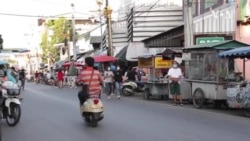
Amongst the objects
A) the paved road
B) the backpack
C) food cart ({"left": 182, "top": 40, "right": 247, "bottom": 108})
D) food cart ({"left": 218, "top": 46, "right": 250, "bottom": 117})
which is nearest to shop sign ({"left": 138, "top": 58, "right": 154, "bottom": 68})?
food cart ({"left": 182, "top": 40, "right": 247, "bottom": 108})

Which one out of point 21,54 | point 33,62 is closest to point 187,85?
point 33,62

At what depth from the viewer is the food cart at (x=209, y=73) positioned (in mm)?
17484

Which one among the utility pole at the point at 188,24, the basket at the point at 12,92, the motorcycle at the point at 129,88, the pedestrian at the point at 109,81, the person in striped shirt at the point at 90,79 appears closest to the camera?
the person in striped shirt at the point at 90,79

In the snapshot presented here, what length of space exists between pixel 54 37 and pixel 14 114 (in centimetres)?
6712

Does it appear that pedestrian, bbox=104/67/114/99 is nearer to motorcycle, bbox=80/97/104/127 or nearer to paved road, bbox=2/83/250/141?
paved road, bbox=2/83/250/141

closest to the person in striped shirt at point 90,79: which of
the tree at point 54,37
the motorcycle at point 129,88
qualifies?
the motorcycle at point 129,88

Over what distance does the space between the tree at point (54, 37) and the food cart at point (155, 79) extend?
49.4 metres

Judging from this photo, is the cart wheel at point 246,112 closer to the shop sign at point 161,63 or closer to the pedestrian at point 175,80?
the pedestrian at point 175,80

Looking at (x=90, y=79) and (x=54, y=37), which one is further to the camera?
(x=54, y=37)

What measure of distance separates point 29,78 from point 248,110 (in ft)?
225

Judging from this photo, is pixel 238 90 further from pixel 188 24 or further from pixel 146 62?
pixel 146 62

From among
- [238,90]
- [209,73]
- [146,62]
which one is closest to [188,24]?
[146,62]

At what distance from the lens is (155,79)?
23.6 m

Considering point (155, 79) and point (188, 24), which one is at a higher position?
point (188, 24)
